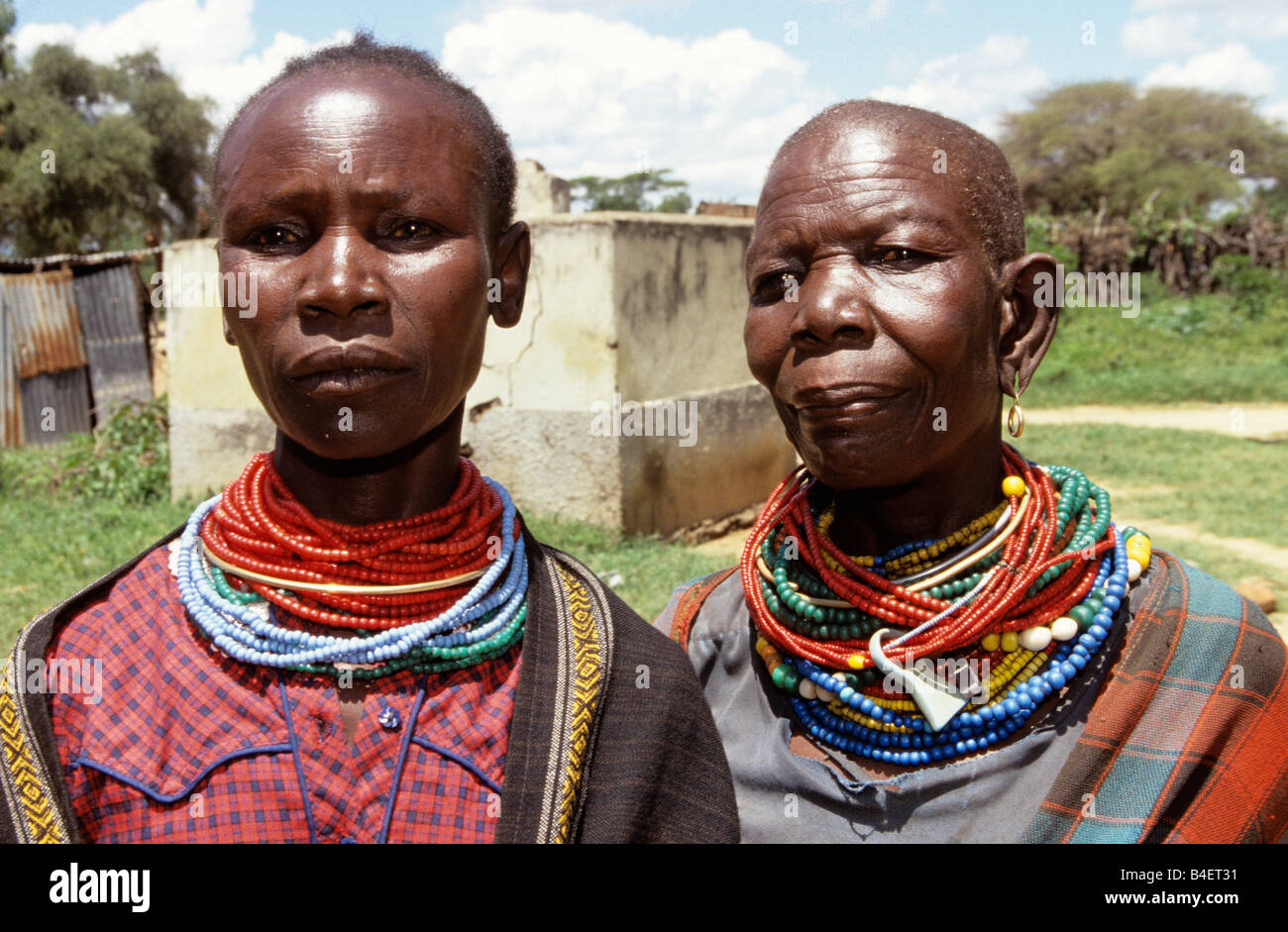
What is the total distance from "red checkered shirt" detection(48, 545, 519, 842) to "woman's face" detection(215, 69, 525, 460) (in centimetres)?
36

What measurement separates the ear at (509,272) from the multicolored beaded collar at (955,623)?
2.39ft

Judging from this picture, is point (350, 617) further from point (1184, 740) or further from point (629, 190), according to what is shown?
point (629, 190)

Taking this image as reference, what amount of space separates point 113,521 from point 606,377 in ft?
12.6

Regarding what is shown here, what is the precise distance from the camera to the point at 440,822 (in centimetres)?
157

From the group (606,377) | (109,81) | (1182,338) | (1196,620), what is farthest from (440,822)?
(109,81)

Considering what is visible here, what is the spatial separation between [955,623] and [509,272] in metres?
0.96

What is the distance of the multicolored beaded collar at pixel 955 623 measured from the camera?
1.91m

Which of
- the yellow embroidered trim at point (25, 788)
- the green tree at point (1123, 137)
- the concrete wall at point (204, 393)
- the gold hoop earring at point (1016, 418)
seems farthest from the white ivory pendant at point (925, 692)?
the green tree at point (1123, 137)

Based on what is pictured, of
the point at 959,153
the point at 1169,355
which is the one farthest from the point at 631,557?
the point at 1169,355

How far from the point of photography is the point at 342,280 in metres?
1.52

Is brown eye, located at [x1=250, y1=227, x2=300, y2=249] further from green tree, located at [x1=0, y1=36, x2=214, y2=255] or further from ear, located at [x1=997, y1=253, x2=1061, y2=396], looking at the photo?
green tree, located at [x1=0, y1=36, x2=214, y2=255]

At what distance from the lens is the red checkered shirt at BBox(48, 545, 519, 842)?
4.99ft
